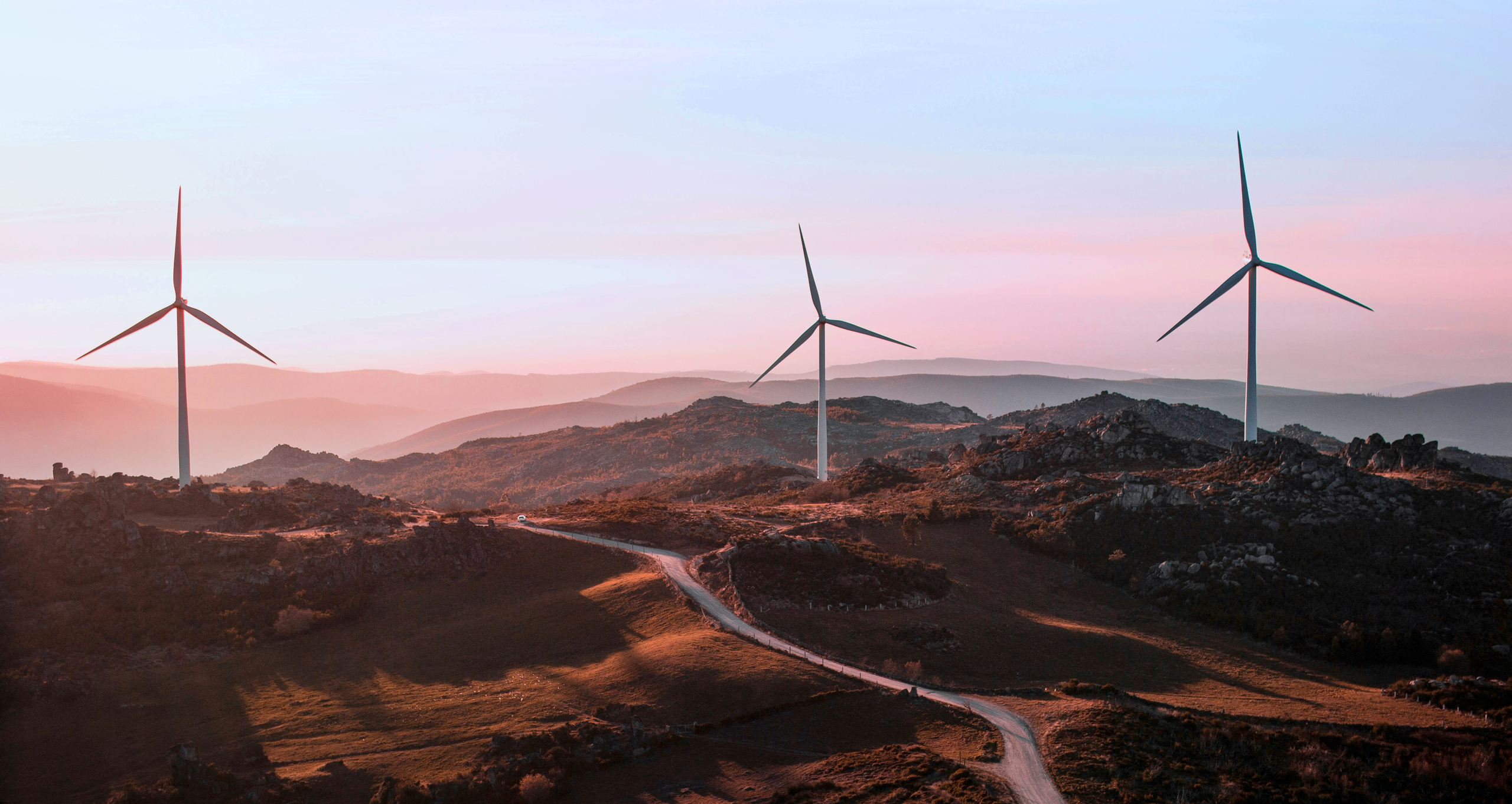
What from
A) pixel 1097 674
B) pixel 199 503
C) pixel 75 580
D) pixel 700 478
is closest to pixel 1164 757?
pixel 1097 674

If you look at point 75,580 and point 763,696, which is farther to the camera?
point 75,580

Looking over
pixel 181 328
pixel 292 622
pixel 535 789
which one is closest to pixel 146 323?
pixel 181 328

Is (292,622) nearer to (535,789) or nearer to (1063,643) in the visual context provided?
(535,789)

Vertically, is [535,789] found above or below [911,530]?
below

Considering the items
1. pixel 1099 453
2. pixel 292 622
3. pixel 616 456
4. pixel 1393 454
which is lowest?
pixel 292 622

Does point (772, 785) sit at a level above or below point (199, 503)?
below

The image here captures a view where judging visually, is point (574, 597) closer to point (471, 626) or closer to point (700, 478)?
point (471, 626)

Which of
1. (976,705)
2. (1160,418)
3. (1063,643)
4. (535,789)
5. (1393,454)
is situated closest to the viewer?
(535,789)

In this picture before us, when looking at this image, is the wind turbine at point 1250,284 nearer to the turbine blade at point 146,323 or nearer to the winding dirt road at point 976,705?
the winding dirt road at point 976,705
